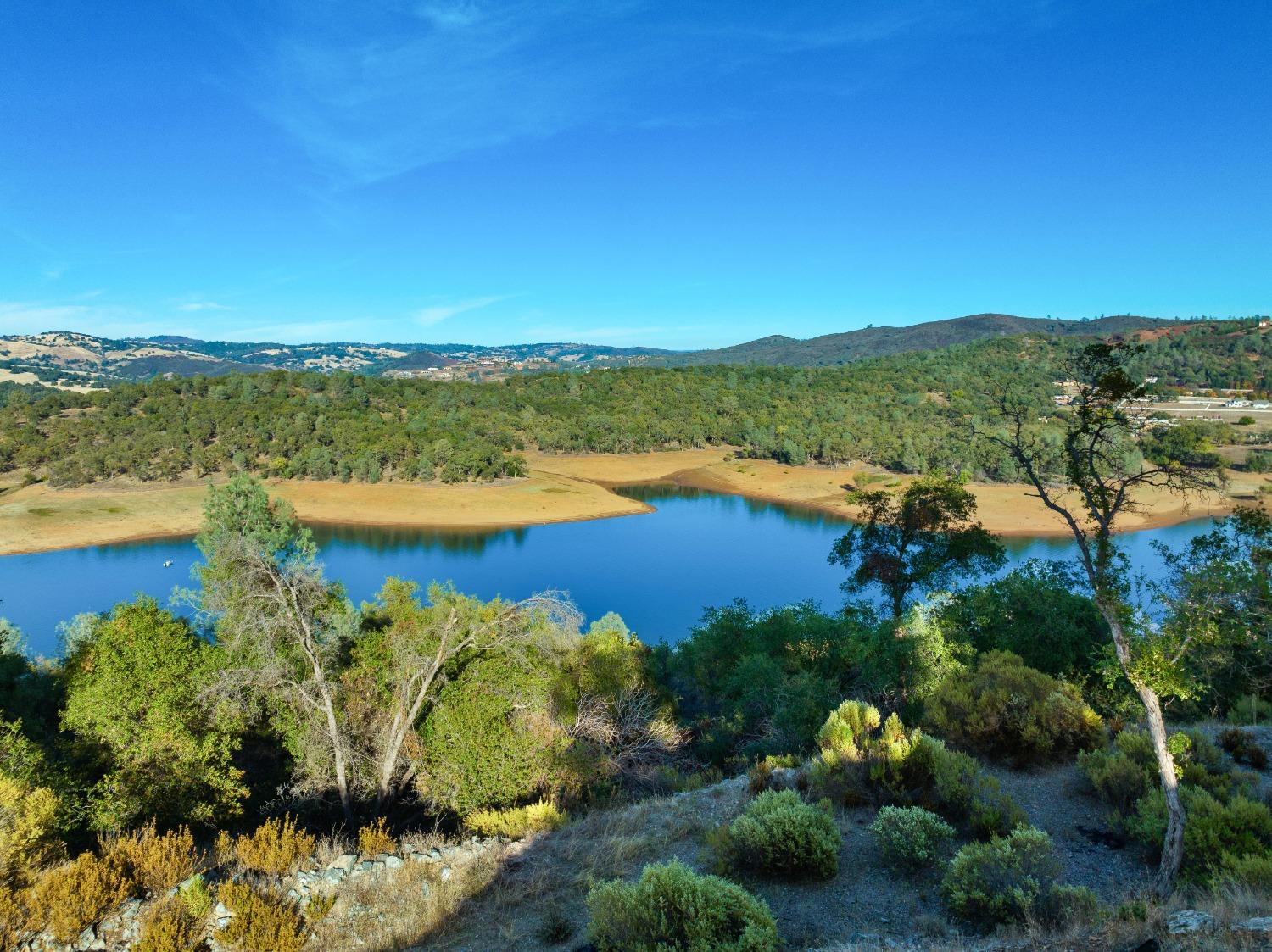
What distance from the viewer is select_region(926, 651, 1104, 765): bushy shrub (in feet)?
25.1

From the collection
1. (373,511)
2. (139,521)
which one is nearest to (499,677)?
(373,511)

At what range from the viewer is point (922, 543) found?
683 inches

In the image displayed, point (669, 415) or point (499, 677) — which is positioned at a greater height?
point (669, 415)

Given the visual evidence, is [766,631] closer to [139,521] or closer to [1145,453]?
[1145,453]

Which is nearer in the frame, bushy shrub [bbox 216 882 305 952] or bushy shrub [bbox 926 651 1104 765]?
bushy shrub [bbox 216 882 305 952]

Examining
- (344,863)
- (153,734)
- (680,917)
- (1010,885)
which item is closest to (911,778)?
(1010,885)

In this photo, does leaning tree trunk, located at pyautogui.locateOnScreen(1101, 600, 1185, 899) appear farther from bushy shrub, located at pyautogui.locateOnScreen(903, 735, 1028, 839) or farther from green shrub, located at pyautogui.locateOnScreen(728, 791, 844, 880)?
green shrub, located at pyautogui.locateOnScreen(728, 791, 844, 880)

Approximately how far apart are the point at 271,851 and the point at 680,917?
13.1ft

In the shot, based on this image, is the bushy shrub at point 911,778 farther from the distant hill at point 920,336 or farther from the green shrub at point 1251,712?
the distant hill at point 920,336

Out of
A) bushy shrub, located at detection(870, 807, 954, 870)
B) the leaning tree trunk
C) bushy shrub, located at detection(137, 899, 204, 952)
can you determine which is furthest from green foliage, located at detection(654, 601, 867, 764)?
bushy shrub, located at detection(137, 899, 204, 952)

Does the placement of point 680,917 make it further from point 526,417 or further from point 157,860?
point 526,417

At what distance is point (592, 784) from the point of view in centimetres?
938

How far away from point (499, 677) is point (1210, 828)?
7.66m

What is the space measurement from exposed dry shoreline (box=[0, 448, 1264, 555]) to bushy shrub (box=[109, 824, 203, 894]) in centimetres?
3683
